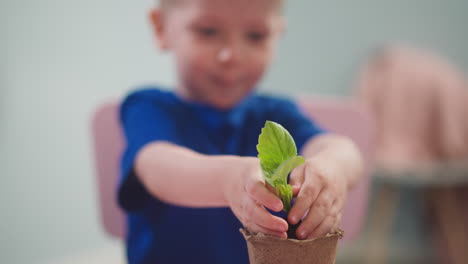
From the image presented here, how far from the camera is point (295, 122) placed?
0.40m

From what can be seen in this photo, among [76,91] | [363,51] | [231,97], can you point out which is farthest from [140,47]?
[363,51]

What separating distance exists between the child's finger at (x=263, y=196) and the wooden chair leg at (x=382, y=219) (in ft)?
5.36

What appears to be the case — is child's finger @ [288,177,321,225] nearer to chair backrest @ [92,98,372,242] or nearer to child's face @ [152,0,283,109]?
child's face @ [152,0,283,109]

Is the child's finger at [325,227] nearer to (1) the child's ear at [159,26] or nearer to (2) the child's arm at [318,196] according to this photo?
(2) the child's arm at [318,196]

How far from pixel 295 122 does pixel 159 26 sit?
146 mm

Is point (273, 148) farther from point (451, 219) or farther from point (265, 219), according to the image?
point (451, 219)

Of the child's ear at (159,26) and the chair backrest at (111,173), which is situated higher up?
the child's ear at (159,26)

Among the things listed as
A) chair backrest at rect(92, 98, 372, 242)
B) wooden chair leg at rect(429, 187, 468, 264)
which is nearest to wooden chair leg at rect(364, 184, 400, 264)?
wooden chair leg at rect(429, 187, 468, 264)

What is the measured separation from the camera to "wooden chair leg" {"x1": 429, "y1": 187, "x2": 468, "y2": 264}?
1.61m

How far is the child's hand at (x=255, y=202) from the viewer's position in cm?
16

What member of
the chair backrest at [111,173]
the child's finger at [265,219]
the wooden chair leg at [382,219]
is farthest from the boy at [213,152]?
the wooden chair leg at [382,219]

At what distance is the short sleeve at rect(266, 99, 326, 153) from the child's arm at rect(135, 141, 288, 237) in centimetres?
12

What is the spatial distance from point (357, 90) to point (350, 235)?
120 centimetres

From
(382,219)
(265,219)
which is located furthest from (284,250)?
(382,219)
